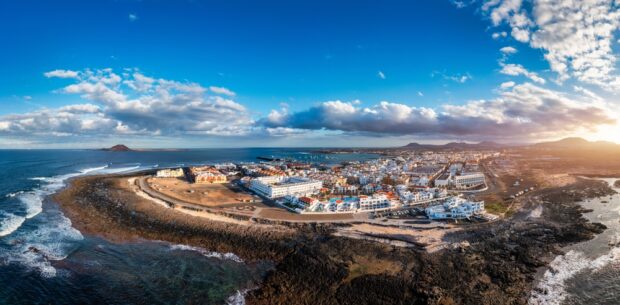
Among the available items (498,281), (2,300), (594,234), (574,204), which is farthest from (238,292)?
(574,204)

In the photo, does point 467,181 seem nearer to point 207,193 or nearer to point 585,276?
point 585,276

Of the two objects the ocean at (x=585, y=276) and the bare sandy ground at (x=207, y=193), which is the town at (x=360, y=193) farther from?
the ocean at (x=585, y=276)

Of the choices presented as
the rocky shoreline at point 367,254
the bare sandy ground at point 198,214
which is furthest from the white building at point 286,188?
the rocky shoreline at point 367,254

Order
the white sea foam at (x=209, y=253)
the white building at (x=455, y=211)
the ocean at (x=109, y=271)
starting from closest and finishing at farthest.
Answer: the ocean at (x=109, y=271) < the white sea foam at (x=209, y=253) < the white building at (x=455, y=211)

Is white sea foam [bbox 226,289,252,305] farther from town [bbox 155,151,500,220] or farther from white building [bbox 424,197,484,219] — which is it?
white building [bbox 424,197,484,219]

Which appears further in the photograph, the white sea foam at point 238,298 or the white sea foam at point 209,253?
the white sea foam at point 209,253

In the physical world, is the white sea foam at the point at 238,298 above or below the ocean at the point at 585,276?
above

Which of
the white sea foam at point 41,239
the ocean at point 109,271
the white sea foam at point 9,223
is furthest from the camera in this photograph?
the white sea foam at point 9,223

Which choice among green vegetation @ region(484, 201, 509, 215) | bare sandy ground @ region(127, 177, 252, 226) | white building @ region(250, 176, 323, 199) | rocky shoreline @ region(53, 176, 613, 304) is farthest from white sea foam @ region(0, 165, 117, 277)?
green vegetation @ region(484, 201, 509, 215)
